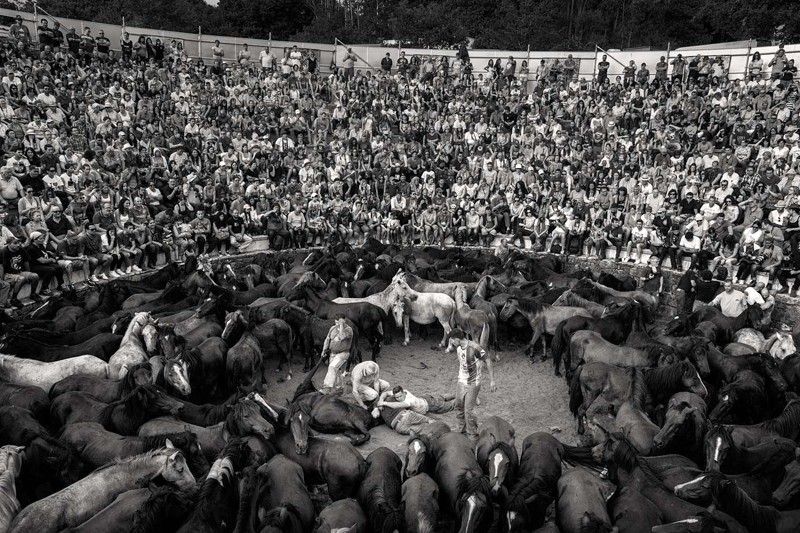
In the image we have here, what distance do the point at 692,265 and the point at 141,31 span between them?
24223 mm

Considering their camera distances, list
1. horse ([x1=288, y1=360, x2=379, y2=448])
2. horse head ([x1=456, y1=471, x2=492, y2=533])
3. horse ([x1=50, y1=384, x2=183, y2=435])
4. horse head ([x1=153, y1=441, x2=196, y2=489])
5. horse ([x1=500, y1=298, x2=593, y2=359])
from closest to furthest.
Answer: horse head ([x1=456, y1=471, x2=492, y2=533]) < horse head ([x1=153, y1=441, x2=196, y2=489]) < horse ([x1=50, y1=384, x2=183, y2=435]) < horse ([x1=288, y1=360, x2=379, y2=448]) < horse ([x1=500, y1=298, x2=593, y2=359])

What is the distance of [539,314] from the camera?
12.7m

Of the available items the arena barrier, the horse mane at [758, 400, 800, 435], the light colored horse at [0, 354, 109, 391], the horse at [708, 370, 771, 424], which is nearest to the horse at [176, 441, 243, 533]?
the light colored horse at [0, 354, 109, 391]

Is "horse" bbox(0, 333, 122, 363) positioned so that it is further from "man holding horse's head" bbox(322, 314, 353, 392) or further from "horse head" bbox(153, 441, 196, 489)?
"horse head" bbox(153, 441, 196, 489)

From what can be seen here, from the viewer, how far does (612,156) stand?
22188 millimetres

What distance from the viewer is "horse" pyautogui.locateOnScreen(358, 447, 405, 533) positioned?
6.57 m

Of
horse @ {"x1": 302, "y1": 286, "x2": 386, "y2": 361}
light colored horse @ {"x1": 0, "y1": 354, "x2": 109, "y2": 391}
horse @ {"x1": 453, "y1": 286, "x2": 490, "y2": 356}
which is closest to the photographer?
light colored horse @ {"x1": 0, "y1": 354, "x2": 109, "y2": 391}

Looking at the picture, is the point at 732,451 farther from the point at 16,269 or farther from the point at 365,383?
the point at 16,269

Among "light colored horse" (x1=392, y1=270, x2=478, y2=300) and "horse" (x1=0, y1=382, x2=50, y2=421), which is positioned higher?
"light colored horse" (x1=392, y1=270, x2=478, y2=300)

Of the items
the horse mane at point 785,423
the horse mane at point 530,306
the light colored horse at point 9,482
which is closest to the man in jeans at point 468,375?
the horse mane at point 530,306

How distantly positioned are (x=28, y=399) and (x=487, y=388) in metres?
7.12

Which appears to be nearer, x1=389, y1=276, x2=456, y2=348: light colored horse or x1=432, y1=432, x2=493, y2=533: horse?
x1=432, y1=432, x2=493, y2=533: horse

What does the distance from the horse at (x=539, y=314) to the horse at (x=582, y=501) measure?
5.37 metres

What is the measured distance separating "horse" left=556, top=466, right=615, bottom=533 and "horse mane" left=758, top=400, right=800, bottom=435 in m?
2.66
